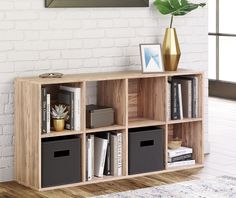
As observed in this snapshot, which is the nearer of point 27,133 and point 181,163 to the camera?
point 27,133

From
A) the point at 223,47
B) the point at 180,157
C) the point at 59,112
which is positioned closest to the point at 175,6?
the point at 180,157

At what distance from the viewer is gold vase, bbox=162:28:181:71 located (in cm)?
509

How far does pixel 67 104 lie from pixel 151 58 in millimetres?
697

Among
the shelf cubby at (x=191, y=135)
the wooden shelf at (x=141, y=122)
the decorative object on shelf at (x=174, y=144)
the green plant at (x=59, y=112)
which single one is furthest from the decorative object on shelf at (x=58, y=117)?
the shelf cubby at (x=191, y=135)

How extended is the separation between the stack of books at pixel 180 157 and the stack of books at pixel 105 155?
42 cm

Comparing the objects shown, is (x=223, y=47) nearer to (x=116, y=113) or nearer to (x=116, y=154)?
(x=116, y=113)

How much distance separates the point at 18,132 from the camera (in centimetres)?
468

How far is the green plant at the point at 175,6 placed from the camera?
5.10 meters

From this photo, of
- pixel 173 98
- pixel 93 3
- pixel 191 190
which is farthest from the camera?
pixel 173 98

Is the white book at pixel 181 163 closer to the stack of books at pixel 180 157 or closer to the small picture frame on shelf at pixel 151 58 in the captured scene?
the stack of books at pixel 180 157

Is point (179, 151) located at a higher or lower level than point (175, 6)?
lower

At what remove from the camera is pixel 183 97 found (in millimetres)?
5172

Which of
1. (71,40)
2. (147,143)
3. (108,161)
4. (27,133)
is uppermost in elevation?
(71,40)

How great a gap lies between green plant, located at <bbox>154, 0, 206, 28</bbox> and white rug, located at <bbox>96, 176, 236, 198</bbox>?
119 cm
